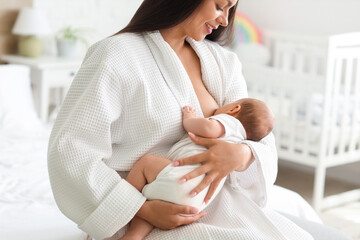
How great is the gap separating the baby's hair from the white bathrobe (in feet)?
0.15

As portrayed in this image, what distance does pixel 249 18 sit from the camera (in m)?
4.78

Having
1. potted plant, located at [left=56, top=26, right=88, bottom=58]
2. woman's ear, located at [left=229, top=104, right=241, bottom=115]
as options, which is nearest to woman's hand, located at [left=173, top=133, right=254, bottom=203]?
woman's ear, located at [left=229, top=104, right=241, bottom=115]

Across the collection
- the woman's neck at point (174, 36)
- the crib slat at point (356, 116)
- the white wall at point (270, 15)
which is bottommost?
the crib slat at point (356, 116)

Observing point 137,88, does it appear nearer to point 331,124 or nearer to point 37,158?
point 37,158

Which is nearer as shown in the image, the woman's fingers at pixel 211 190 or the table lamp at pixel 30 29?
the woman's fingers at pixel 211 190

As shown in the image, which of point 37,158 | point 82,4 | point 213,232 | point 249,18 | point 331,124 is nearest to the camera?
point 213,232

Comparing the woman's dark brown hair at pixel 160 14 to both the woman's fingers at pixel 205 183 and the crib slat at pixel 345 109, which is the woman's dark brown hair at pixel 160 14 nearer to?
the woman's fingers at pixel 205 183

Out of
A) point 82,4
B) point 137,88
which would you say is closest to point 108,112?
point 137,88

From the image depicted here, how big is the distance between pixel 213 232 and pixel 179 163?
174 mm

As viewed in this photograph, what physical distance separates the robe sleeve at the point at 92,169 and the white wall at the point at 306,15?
3116 millimetres

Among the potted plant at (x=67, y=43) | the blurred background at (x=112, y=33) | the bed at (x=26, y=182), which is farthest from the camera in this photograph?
the potted plant at (x=67, y=43)

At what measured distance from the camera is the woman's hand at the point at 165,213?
55.7 inches

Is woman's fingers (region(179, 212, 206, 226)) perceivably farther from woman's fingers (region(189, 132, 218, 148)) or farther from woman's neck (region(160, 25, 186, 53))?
woman's neck (region(160, 25, 186, 53))

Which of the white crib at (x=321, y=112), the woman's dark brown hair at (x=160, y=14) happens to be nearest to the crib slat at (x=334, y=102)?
the white crib at (x=321, y=112)
